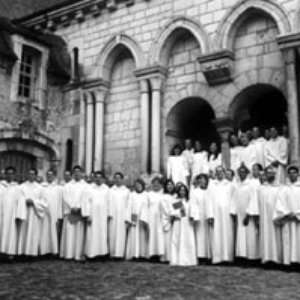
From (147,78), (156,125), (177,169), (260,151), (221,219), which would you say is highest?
(147,78)

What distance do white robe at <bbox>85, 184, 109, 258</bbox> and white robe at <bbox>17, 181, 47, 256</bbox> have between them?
970mm

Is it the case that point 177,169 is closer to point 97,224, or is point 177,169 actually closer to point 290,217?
point 97,224

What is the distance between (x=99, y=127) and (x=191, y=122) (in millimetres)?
2481

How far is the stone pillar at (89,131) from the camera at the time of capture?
1288 centimetres

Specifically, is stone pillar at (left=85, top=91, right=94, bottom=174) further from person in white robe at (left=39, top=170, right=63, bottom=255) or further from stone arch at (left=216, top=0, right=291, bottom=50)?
stone arch at (left=216, top=0, right=291, bottom=50)

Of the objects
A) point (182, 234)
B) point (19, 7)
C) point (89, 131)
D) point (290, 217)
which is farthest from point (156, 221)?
point (19, 7)

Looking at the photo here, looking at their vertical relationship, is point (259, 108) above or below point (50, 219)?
above

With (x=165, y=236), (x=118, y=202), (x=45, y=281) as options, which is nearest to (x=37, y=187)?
(x=118, y=202)

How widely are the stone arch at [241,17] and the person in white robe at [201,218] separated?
3873 mm

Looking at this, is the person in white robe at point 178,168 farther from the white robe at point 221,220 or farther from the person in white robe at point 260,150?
the white robe at point 221,220

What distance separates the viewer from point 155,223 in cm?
916

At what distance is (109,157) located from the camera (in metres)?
12.9

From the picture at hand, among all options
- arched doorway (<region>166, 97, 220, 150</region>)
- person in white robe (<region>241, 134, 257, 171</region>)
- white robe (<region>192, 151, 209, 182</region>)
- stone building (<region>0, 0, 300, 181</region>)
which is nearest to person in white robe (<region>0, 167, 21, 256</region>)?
stone building (<region>0, 0, 300, 181</region>)

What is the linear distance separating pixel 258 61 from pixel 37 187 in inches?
218
